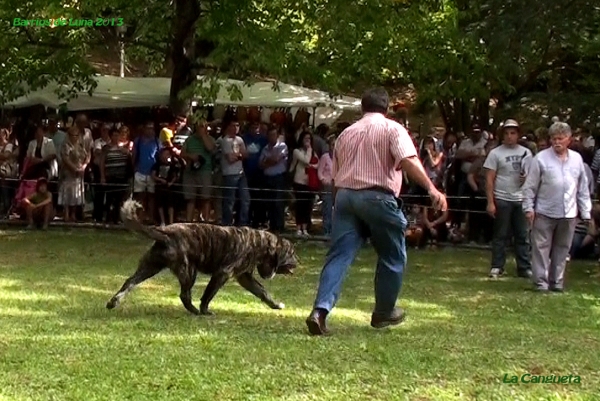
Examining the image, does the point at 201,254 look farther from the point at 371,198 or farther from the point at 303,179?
the point at 303,179

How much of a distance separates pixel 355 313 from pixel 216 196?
26.2 feet

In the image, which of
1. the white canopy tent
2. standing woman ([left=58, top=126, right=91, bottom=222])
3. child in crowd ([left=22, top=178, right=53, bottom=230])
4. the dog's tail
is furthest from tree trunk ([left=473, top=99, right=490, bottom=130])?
the dog's tail

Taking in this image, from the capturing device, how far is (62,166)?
59.0ft

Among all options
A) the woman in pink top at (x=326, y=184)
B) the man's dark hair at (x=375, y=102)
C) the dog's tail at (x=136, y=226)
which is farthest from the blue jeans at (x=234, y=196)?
the man's dark hair at (x=375, y=102)

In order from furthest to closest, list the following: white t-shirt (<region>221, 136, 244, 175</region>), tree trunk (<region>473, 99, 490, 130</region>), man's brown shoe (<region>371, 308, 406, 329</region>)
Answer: tree trunk (<region>473, 99, 490, 130</region>) → white t-shirt (<region>221, 136, 244, 175</region>) → man's brown shoe (<region>371, 308, 406, 329</region>)

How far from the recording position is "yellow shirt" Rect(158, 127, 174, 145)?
1830cm

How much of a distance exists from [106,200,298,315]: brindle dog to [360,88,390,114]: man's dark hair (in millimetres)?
1814

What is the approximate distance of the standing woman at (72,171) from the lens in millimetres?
17891

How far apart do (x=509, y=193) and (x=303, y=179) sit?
5475 mm

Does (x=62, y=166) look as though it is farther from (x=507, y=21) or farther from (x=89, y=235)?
(x=507, y=21)

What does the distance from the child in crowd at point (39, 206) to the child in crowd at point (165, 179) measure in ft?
5.89

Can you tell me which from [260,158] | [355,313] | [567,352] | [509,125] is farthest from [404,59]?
[567,352]

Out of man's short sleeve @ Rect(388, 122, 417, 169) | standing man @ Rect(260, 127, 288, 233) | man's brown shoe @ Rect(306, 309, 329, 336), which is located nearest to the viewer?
man's short sleeve @ Rect(388, 122, 417, 169)

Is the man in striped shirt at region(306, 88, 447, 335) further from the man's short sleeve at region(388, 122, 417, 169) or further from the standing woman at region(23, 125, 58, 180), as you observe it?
the standing woman at region(23, 125, 58, 180)
